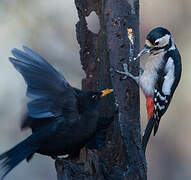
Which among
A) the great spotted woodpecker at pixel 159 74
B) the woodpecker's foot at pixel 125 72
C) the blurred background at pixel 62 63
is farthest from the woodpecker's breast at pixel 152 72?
the blurred background at pixel 62 63

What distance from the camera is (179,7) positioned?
7.30 metres

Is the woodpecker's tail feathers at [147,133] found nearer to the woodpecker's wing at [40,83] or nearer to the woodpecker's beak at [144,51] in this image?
the woodpecker's beak at [144,51]

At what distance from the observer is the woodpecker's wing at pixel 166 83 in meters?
4.50

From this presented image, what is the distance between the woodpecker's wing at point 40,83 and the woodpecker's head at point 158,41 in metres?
1.37

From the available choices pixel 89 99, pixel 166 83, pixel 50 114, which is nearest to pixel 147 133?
pixel 166 83

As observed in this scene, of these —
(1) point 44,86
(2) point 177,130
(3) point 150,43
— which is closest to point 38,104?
(1) point 44,86

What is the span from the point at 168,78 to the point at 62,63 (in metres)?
2.45

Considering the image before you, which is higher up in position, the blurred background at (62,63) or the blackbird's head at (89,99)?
the blackbird's head at (89,99)

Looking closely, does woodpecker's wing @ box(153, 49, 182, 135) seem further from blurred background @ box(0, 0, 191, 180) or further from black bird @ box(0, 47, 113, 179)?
blurred background @ box(0, 0, 191, 180)

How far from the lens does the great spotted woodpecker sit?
178 inches

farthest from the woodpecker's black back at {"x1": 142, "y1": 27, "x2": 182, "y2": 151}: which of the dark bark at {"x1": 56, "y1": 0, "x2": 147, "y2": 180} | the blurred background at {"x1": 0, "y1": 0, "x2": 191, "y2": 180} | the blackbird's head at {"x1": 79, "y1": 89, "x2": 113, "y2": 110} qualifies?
the blurred background at {"x1": 0, "y1": 0, "x2": 191, "y2": 180}

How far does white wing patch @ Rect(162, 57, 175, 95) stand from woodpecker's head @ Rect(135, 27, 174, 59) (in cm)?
17

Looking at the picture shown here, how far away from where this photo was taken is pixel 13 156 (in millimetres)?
3396

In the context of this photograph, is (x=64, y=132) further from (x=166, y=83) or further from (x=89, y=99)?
(x=166, y=83)
